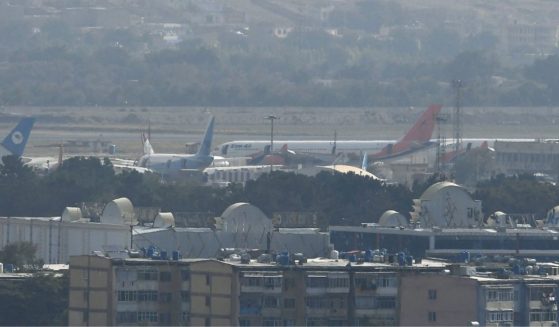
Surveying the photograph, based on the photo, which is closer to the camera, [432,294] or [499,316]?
[499,316]

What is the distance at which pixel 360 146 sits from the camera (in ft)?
465

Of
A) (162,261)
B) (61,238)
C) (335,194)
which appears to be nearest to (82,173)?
(335,194)

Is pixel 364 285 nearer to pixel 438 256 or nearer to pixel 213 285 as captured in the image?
pixel 213 285

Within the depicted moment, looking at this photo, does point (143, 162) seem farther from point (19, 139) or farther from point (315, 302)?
point (315, 302)

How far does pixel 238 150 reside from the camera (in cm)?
14512

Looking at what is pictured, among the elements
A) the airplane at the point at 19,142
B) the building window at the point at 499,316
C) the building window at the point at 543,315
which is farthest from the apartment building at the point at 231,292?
the airplane at the point at 19,142

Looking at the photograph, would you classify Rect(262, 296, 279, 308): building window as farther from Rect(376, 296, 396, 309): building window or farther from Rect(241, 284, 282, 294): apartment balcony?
Rect(376, 296, 396, 309): building window

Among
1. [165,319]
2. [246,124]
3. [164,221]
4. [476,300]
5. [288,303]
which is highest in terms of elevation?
[246,124]

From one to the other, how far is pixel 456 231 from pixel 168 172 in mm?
53385

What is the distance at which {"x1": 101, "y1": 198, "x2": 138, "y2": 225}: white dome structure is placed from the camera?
8219 centimetres

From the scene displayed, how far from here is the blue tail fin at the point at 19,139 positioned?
394 feet

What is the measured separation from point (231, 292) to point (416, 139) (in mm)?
85211

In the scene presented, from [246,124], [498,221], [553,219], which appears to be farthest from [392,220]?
[246,124]

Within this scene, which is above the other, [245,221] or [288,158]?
[288,158]
